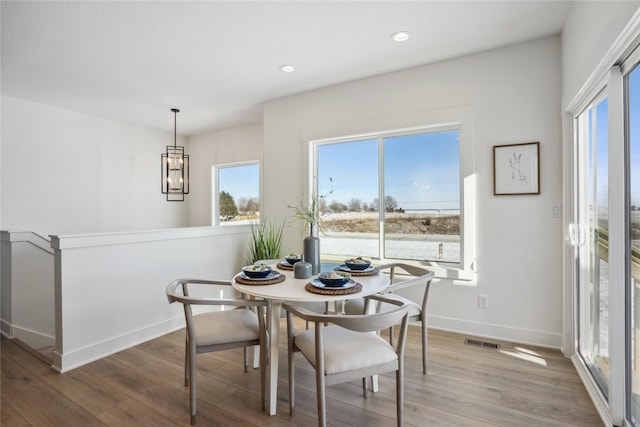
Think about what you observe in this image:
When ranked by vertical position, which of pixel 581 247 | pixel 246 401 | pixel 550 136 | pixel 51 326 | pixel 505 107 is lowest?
pixel 246 401

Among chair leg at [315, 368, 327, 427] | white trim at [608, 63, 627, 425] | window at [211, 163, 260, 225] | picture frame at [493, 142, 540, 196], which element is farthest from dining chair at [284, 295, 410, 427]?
window at [211, 163, 260, 225]

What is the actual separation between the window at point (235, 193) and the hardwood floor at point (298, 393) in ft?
9.42

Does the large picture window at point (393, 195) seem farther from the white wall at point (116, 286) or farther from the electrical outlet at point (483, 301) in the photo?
the white wall at point (116, 286)

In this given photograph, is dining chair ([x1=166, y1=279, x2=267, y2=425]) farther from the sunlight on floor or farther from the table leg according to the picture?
the sunlight on floor

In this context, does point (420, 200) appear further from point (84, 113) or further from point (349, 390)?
point (84, 113)

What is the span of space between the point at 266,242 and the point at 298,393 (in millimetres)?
1948

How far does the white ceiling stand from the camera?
2.18 metres

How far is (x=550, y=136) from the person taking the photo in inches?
101

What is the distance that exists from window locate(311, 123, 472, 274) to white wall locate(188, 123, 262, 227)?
5.57 ft

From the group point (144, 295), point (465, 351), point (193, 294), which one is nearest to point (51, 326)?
point (144, 295)

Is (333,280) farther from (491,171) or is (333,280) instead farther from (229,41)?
(229,41)

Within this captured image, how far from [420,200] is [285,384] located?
2098 millimetres

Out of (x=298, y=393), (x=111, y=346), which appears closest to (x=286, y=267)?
(x=298, y=393)

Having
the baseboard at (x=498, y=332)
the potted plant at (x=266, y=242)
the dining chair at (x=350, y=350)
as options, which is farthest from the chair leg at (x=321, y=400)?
the potted plant at (x=266, y=242)
